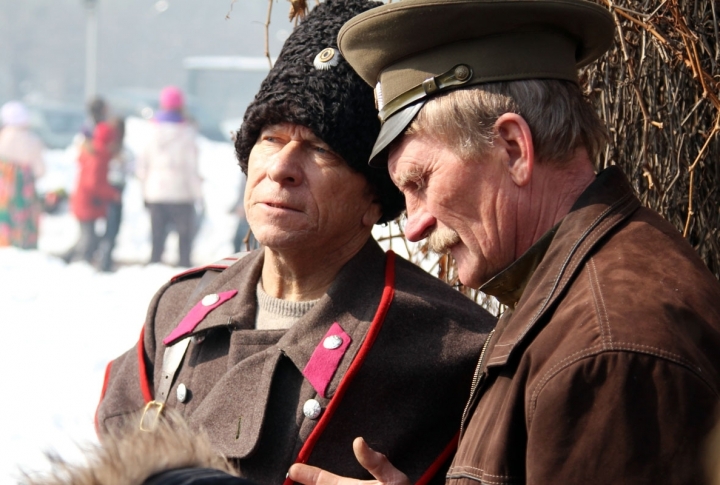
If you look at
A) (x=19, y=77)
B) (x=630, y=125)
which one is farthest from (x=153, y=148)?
(x=19, y=77)

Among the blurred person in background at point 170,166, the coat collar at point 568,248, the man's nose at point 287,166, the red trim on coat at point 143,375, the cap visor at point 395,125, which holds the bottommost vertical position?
the blurred person in background at point 170,166

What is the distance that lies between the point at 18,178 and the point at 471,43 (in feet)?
30.5

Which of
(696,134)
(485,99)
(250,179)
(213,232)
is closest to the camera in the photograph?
(485,99)

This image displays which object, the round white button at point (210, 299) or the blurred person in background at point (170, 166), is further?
the blurred person in background at point (170, 166)

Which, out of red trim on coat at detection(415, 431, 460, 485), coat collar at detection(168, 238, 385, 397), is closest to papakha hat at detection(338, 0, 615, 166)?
coat collar at detection(168, 238, 385, 397)

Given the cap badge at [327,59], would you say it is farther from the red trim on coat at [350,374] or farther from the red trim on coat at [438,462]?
the red trim on coat at [438,462]

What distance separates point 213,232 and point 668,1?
12.0 meters

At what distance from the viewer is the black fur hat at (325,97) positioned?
7.49 ft

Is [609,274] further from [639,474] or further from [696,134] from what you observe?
[696,134]

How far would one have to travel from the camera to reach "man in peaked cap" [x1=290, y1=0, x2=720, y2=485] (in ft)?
4.34

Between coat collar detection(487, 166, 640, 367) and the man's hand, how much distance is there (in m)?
0.43

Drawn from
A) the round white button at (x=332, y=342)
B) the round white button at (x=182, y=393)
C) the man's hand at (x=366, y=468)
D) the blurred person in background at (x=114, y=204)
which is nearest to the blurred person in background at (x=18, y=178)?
the blurred person in background at (x=114, y=204)

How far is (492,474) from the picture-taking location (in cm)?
147

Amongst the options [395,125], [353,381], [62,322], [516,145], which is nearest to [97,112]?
[62,322]
